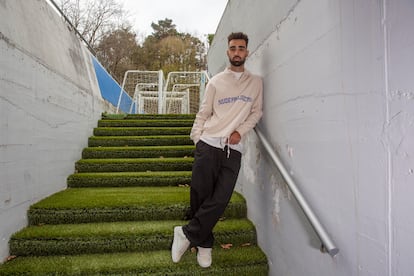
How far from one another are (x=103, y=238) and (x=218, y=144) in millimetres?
1103

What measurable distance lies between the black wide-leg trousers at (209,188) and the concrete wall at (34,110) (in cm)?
130

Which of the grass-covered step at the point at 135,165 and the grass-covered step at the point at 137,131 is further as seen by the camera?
the grass-covered step at the point at 137,131

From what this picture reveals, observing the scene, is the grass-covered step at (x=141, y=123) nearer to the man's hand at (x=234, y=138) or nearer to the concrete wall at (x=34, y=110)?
the concrete wall at (x=34, y=110)

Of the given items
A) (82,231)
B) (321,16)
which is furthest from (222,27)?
(82,231)

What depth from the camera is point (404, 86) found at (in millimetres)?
762

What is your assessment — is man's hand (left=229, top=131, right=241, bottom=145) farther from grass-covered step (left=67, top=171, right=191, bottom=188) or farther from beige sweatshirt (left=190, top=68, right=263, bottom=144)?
grass-covered step (left=67, top=171, right=191, bottom=188)

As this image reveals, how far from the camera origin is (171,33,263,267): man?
175 cm

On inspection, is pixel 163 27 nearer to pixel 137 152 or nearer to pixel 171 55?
pixel 171 55

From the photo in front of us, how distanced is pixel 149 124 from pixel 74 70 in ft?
4.41

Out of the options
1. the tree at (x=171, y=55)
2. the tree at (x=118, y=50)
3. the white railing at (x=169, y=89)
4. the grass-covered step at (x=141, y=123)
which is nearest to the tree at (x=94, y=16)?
the tree at (x=118, y=50)

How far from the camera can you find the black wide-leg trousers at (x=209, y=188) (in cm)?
173

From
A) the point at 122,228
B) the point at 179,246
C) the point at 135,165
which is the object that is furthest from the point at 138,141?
the point at 179,246

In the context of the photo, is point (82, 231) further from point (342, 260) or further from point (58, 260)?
point (342, 260)

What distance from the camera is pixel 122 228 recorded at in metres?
2.09
